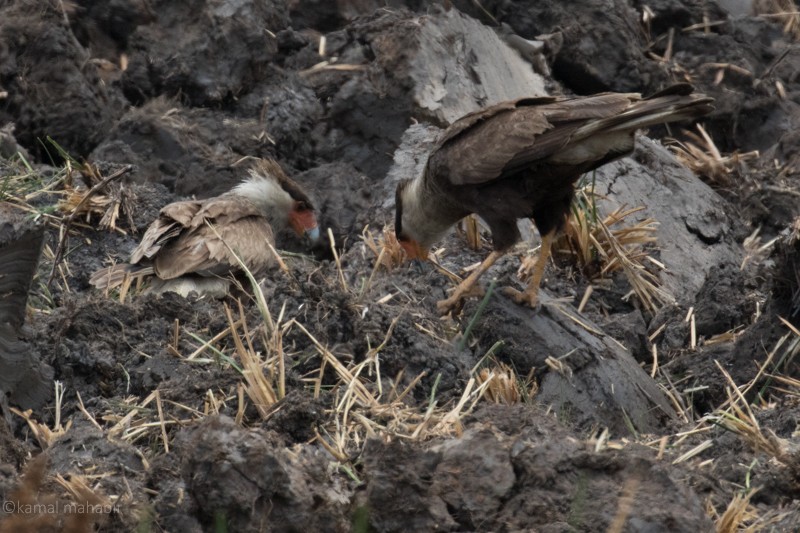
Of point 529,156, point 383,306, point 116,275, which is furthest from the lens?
point 116,275

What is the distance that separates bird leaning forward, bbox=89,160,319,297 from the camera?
7066 mm

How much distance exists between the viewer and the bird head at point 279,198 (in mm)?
Answer: 8414

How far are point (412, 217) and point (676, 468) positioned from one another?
2.65 m

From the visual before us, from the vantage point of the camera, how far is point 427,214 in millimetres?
6949

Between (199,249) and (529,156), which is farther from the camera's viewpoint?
(199,249)

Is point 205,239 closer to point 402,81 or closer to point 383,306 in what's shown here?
point 383,306

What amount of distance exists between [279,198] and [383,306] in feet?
8.18

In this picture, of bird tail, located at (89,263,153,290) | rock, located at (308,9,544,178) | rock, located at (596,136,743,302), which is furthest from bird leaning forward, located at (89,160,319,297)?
rock, located at (596,136,743,302)

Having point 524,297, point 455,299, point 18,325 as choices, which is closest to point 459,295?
point 455,299

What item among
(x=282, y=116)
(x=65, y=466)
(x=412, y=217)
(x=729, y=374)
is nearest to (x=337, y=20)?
(x=282, y=116)

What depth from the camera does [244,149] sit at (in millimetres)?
9156

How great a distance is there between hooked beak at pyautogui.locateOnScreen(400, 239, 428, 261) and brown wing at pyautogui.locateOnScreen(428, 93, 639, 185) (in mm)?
503

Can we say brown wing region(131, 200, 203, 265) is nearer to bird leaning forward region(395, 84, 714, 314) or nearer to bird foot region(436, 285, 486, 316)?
bird leaning forward region(395, 84, 714, 314)

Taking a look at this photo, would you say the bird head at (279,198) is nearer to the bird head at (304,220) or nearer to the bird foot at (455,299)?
the bird head at (304,220)
